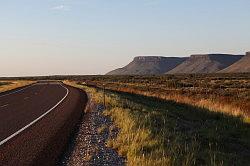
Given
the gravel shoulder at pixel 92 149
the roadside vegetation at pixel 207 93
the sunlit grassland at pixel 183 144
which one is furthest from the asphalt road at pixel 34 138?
the roadside vegetation at pixel 207 93

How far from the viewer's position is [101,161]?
29.7 ft

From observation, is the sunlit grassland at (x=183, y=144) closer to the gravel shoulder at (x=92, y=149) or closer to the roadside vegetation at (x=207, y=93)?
the gravel shoulder at (x=92, y=149)

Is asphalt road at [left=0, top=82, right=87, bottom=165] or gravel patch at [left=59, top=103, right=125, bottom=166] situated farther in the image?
asphalt road at [left=0, top=82, right=87, bottom=165]

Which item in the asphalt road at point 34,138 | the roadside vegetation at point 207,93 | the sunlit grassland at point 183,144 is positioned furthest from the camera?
the roadside vegetation at point 207,93

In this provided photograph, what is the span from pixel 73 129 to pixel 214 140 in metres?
4.26

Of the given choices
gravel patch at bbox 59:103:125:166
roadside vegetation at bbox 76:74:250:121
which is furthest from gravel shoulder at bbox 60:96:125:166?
roadside vegetation at bbox 76:74:250:121

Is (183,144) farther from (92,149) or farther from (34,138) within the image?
(34,138)

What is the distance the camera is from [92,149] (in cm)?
1041

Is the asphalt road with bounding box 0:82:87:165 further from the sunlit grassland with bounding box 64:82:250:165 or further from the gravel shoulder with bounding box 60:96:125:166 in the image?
the sunlit grassland with bounding box 64:82:250:165

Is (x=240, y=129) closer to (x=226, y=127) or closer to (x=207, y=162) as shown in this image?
(x=226, y=127)

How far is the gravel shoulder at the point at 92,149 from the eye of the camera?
9.09 metres

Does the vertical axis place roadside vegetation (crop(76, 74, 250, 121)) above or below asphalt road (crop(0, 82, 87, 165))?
below

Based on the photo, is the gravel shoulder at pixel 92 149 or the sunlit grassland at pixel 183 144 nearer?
the sunlit grassland at pixel 183 144

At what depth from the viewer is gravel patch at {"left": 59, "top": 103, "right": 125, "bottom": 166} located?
9.05 meters
